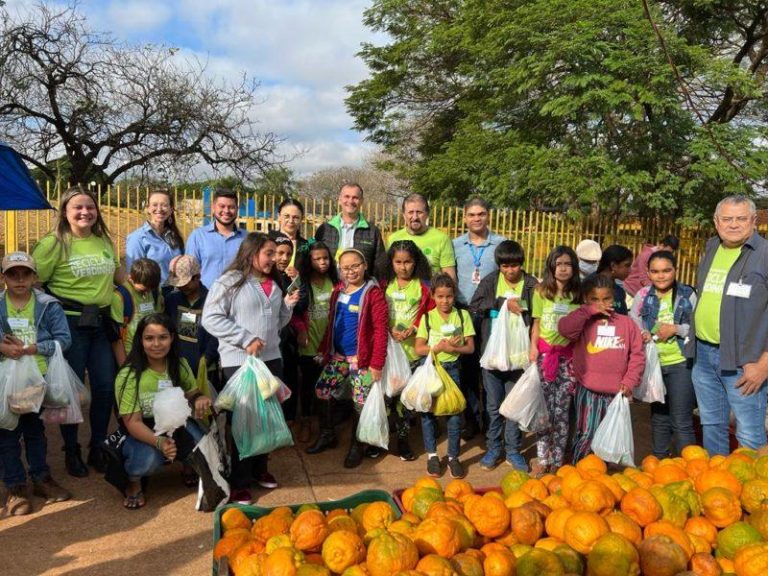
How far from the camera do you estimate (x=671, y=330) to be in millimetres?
3889

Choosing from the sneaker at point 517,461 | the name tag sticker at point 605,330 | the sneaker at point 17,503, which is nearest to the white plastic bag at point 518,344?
the name tag sticker at point 605,330

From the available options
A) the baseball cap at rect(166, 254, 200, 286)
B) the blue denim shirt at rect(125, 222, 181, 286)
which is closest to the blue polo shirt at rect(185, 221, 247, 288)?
the blue denim shirt at rect(125, 222, 181, 286)

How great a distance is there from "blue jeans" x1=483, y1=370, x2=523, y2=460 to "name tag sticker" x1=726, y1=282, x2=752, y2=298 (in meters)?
1.50

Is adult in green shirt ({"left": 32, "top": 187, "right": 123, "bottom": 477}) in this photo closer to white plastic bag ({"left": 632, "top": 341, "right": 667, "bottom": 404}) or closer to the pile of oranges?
the pile of oranges

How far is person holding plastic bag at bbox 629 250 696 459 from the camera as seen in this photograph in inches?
154

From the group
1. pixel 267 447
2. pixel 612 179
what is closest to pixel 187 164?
pixel 612 179

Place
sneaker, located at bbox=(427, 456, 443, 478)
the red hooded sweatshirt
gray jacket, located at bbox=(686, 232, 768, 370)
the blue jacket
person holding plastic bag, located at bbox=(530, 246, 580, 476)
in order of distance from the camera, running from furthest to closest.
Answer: sneaker, located at bbox=(427, 456, 443, 478)
person holding plastic bag, located at bbox=(530, 246, 580, 476)
the red hooded sweatshirt
the blue jacket
gray jacket, located at bbox=(686, 232, 768, 370)

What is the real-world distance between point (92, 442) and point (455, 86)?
700 inches

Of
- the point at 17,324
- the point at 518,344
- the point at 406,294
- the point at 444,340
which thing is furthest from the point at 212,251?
the point at 518,344

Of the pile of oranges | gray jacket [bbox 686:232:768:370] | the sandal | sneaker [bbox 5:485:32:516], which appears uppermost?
gray jacket [bbox 686:232:768:370]

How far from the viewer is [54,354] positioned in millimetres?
3564

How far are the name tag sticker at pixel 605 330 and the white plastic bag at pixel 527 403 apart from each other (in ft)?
1.63

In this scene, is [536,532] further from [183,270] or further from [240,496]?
[183,270]

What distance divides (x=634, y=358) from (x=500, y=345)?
0.89 metres
